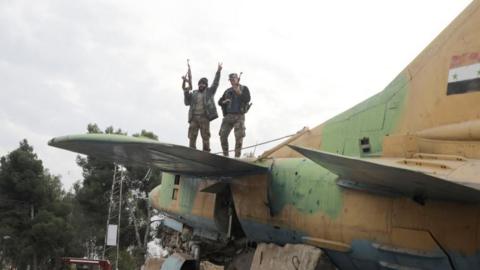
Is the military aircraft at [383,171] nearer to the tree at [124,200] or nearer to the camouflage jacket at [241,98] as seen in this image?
the camouflage jacket at [241,98]

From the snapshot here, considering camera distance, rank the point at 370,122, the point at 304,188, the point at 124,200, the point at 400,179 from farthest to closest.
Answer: the point at 124,200, the point at 304,188, the point at 370,122, the point at 400,179

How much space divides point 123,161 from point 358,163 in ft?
14.3

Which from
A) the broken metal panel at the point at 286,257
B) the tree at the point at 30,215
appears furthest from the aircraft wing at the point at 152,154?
the tree at the point at 30,215

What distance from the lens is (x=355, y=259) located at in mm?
5988

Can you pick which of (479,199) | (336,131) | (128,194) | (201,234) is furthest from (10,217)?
(479,199)

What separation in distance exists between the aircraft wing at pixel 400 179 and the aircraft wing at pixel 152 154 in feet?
6.35

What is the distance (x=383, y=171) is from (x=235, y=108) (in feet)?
17.4

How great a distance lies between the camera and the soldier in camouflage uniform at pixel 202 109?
9.88m

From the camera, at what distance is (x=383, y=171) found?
448 cm

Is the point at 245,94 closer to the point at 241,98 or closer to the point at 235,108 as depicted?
the point at 241,98

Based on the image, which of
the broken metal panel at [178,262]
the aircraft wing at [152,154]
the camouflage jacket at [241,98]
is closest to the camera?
the aircraft wing at [152,154]

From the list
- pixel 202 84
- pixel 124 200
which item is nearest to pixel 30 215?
pixel 124 200

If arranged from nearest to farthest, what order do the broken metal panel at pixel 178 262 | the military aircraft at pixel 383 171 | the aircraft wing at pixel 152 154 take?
the military aircraft at pixel 383 171, the aircraft wing at pixel 152 154, the broken metal panel at pixel 178 262

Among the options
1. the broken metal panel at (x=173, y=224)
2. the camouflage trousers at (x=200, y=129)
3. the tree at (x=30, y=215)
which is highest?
the camouflage trousers at (x=200, y=129)
